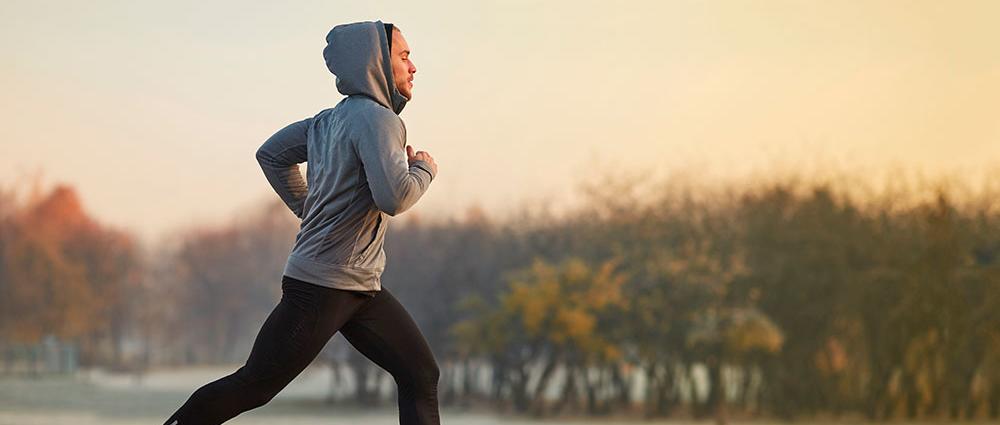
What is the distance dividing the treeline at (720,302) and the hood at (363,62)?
7.65m

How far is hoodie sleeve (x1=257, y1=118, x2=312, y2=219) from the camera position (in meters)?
2.79

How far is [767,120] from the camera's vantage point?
10594 millimetres

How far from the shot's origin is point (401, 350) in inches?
107

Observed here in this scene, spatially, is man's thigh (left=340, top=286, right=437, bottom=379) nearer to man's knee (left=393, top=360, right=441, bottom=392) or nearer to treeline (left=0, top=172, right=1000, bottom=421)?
man's knee (left=393, top=360, right=441, bottom=392)

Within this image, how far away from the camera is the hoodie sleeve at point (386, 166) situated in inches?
97.4

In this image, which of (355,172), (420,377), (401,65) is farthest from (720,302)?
(355,172)

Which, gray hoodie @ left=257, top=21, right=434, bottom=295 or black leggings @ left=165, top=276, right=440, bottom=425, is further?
black leggings @ left=165, top=276, right=440, bottom=425

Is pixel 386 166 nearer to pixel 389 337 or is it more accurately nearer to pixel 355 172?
pixel 355 172

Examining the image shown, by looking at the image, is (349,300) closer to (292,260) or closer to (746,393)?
(292,260)

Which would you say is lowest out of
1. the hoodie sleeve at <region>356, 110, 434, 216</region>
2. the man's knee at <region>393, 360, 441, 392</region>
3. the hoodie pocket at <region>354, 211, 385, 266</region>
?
the man's knee at <region>393, 360, 441, 392</region>

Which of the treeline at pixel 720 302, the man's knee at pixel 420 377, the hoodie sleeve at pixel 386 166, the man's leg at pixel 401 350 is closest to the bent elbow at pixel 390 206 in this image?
the hoodie sleeve at pixel 386 166

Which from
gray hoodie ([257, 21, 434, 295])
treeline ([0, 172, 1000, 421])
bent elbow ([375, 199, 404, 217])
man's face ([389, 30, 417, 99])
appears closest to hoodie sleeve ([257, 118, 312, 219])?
gray hoodie ([257, 21, 434, 295])

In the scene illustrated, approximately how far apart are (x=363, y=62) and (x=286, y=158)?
32cm

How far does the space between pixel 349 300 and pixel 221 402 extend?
32 centimetres
